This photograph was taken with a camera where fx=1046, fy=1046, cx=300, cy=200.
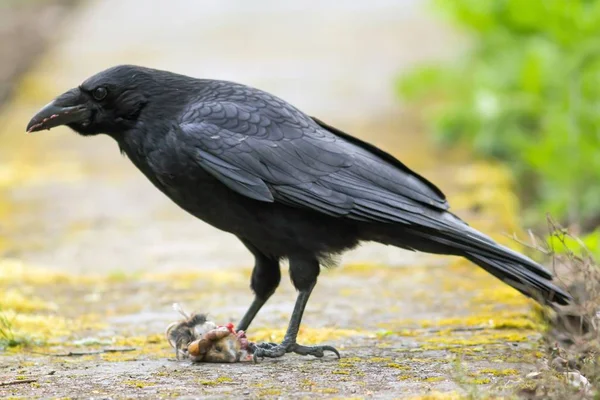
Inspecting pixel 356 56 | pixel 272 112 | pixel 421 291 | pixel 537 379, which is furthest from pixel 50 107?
pixel 356 56

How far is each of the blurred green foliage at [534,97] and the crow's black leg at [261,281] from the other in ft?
9.64

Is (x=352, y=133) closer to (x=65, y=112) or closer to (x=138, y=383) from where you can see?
(x=65, y=112)

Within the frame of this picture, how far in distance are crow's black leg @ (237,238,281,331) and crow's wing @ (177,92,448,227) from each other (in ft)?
1.40

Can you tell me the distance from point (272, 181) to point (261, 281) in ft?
1.79

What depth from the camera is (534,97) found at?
8047 millimetres

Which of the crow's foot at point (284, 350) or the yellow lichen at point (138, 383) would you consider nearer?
the yellow lichen at point (138, 383)

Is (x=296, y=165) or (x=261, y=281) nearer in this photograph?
(x=296, y=165)

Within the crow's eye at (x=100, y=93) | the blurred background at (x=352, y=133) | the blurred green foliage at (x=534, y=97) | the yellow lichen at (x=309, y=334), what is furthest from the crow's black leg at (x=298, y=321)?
the blurred green foliage at (x=534, y=97)

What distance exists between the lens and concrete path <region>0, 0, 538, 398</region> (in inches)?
153

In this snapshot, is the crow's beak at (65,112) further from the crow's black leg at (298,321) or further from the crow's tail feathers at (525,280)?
the crow's tail feathers at (525,280)

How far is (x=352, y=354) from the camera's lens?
14.1 ft

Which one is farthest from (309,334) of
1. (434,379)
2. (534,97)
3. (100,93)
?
(534,97)

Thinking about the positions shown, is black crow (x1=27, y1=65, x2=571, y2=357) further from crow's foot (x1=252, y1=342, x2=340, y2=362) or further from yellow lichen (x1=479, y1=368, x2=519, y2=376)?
yellow lichen (x1=479, y1=368, x2=519, y2=376)

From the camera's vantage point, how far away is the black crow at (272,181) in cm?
447
